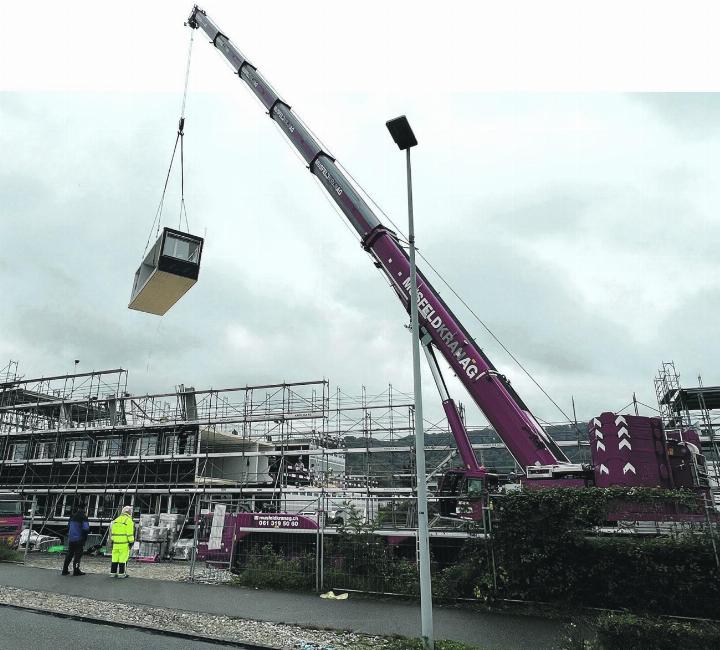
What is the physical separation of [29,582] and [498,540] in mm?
10683

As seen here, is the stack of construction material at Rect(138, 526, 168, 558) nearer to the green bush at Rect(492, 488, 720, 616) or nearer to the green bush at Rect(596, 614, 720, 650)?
the green bush at Rect(492, 488, 720, 616)

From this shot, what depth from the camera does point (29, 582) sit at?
13.1 m

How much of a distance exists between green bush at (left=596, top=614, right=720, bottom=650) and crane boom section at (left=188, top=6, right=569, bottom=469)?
681 cm

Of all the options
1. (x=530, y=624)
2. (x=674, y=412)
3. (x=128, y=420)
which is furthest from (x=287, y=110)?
(x=128, y=420)

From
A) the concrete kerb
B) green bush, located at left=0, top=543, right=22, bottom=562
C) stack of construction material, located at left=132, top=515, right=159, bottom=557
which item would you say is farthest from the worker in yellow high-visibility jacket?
stack of construction material, located at left=132, top=515, right=159, bottom=557

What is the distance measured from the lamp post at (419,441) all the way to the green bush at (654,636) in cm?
200

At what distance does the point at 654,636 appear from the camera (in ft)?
19.4

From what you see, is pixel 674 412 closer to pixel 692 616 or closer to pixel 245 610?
pixel 692 616

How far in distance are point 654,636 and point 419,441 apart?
3320 mm

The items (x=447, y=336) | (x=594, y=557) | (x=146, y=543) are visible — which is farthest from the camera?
(x=146, y=543)

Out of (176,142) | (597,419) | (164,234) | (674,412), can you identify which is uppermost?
(176,142)

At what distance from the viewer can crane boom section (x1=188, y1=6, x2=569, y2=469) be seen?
13.3 m

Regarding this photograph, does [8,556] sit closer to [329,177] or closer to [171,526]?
[171,526]

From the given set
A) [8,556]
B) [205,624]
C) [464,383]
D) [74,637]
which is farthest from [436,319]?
[8,556]
